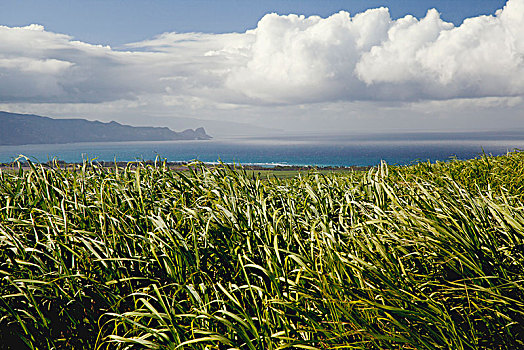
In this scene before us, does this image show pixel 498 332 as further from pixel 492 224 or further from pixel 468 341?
pixel 492 224

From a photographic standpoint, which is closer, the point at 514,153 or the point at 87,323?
the point at 87,323

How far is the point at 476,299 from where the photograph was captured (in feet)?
8.48

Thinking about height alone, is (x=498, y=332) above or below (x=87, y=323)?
above

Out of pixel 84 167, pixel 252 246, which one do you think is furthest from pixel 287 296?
pixel 84 167

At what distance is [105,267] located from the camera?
9.81ft

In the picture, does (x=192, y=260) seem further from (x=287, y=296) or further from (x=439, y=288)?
(x=439, y=288)

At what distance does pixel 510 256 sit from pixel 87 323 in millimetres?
3095

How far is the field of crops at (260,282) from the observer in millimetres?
2492

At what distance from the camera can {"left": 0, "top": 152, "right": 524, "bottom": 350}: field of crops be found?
249 cm

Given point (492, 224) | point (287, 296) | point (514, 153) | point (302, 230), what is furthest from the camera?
point (514, 153)

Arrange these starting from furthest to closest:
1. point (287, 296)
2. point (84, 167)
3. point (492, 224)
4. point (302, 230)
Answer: point (84, 167)
point (302, 230)
point (492, 224)
point (287, 296)

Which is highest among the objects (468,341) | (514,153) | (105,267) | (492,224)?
(514,153)

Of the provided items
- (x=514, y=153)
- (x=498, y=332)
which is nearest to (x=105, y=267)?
(x=498, y=332)

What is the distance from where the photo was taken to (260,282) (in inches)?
119
